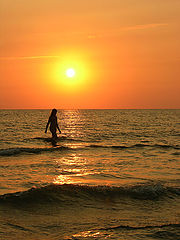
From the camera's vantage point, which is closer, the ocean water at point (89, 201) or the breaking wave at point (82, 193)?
the ocean water at point (89, 201)

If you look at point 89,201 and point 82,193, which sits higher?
point 82,193

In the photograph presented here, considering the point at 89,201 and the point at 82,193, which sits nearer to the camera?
the point at 89,201

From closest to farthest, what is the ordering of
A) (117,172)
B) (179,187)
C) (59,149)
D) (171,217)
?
(171,217) < (179,187) < (117,172) < (59,149)

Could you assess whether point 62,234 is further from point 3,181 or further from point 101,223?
point 3,181

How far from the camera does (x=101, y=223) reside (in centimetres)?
614

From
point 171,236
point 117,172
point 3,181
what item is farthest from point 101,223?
point 117,172

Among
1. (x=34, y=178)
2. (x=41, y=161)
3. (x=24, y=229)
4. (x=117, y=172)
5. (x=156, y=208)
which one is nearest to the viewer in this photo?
(x=24, y=229)

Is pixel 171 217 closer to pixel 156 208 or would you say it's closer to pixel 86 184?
pixel 156 208

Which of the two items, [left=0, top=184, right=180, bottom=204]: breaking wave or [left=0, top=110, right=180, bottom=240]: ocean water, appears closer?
[left=0, top=110, right=180, bottom=240]: ocean water

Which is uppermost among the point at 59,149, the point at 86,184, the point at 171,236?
the point at 59,149

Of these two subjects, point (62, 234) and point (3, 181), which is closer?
point (62, 234)

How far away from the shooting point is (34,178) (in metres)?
9.93

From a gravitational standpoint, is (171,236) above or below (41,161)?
below

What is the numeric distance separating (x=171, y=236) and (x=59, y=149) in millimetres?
13470
